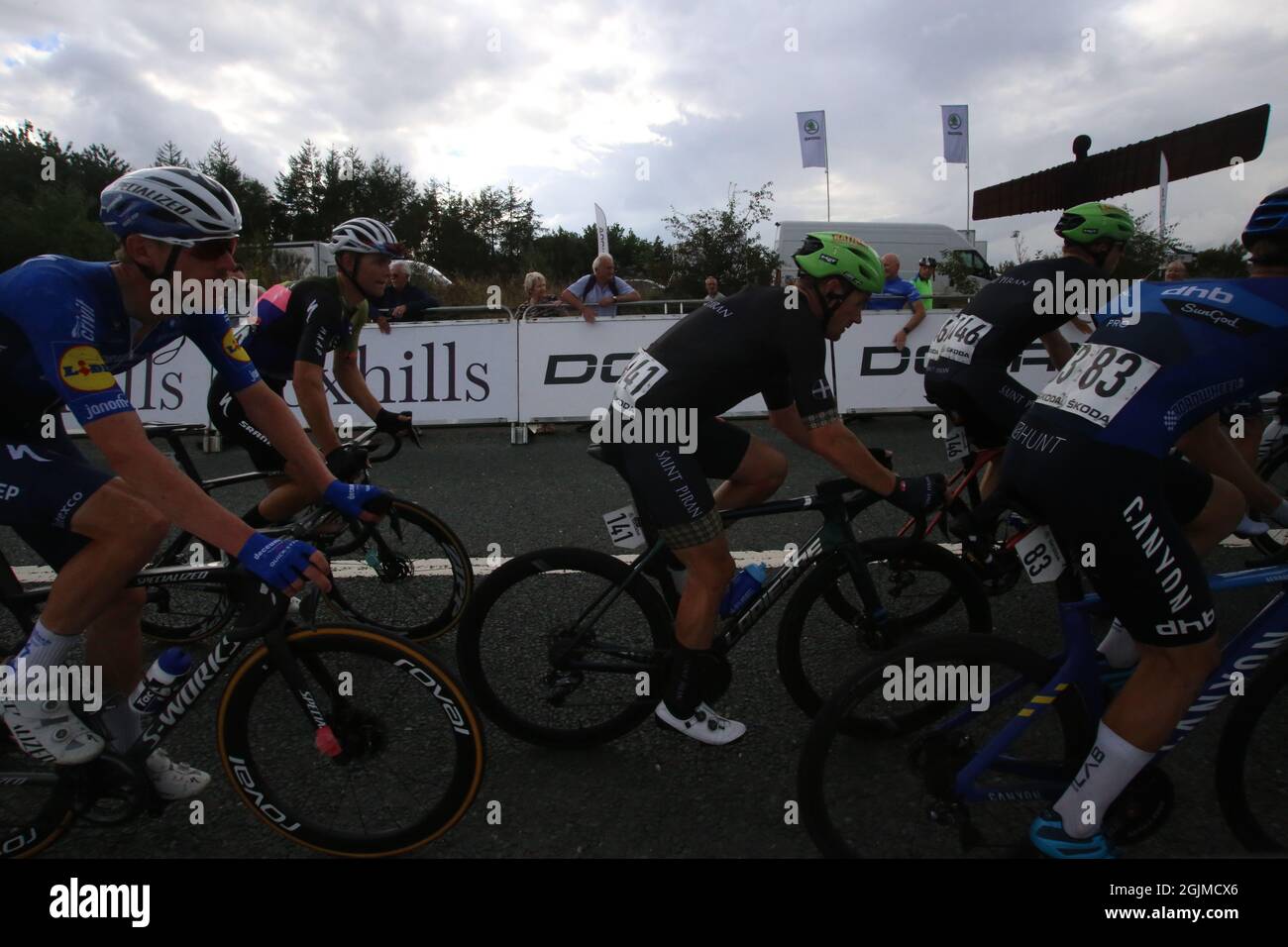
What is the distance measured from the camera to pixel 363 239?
12.3 feet

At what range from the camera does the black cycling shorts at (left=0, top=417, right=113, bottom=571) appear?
2.09 meters

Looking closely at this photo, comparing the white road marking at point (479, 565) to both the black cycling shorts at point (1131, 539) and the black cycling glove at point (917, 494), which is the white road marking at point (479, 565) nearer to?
the black cycling glove at point (917, 494)

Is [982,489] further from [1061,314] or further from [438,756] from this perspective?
[438,756]

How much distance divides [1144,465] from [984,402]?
1913 mm

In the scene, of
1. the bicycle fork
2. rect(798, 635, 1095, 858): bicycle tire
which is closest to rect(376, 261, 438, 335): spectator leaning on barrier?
the bicycle fork

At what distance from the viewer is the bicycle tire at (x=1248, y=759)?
1.94 m

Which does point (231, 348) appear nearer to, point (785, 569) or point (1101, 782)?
point (785, 569)

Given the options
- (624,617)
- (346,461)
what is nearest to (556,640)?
(624,617)

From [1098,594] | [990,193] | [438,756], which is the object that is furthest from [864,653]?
[990,193]

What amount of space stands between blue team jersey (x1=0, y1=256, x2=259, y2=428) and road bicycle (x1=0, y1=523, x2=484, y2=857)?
1.66ft

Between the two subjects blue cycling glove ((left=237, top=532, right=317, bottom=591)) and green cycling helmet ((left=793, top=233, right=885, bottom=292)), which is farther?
green cycling helmet ((left=793, top=233, right=885, bottom=292))

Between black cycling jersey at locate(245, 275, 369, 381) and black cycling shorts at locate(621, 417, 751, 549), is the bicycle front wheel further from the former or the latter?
black cycling jersey at locate(245, 275, 369, 381)
